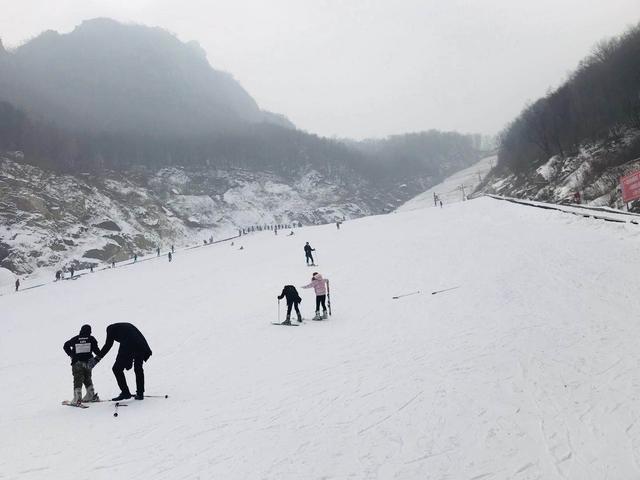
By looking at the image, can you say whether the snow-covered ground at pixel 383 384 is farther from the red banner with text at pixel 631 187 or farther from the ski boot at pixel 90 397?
the red banner with text at pixel 631 187

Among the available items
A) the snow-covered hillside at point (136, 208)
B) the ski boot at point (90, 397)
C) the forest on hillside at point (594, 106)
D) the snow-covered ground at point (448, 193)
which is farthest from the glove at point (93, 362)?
the snow-covered ground at point (448, 193)

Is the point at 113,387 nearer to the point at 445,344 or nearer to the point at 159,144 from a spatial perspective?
the point at 445,344

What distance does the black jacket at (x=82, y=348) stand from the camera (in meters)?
7.17

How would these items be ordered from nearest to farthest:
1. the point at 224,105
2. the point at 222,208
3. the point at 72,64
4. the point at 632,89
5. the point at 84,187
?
1. the point at 632,89
2. the point at 84,187
3. the point at 222,208
4. the point at 72,64
5. the point at 224,105

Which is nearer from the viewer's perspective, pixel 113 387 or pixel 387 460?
pixel 387 460

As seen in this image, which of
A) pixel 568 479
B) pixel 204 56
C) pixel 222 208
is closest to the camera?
pixel 568 479

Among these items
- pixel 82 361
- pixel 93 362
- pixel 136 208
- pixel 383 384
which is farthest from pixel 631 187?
pixel 136 208

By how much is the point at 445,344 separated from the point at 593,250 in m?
9.88

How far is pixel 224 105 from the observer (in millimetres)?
168500

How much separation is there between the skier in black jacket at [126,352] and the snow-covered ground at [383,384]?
0.33m

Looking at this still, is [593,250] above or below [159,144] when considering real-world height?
below

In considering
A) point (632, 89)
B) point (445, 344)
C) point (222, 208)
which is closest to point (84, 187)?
point (222, 208)

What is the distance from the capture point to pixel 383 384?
6.70 m

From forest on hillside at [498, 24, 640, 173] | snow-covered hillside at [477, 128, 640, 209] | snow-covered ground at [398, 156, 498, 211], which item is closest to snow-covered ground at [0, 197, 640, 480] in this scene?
snow-covered hillside at [477, 128, 640, 209]
